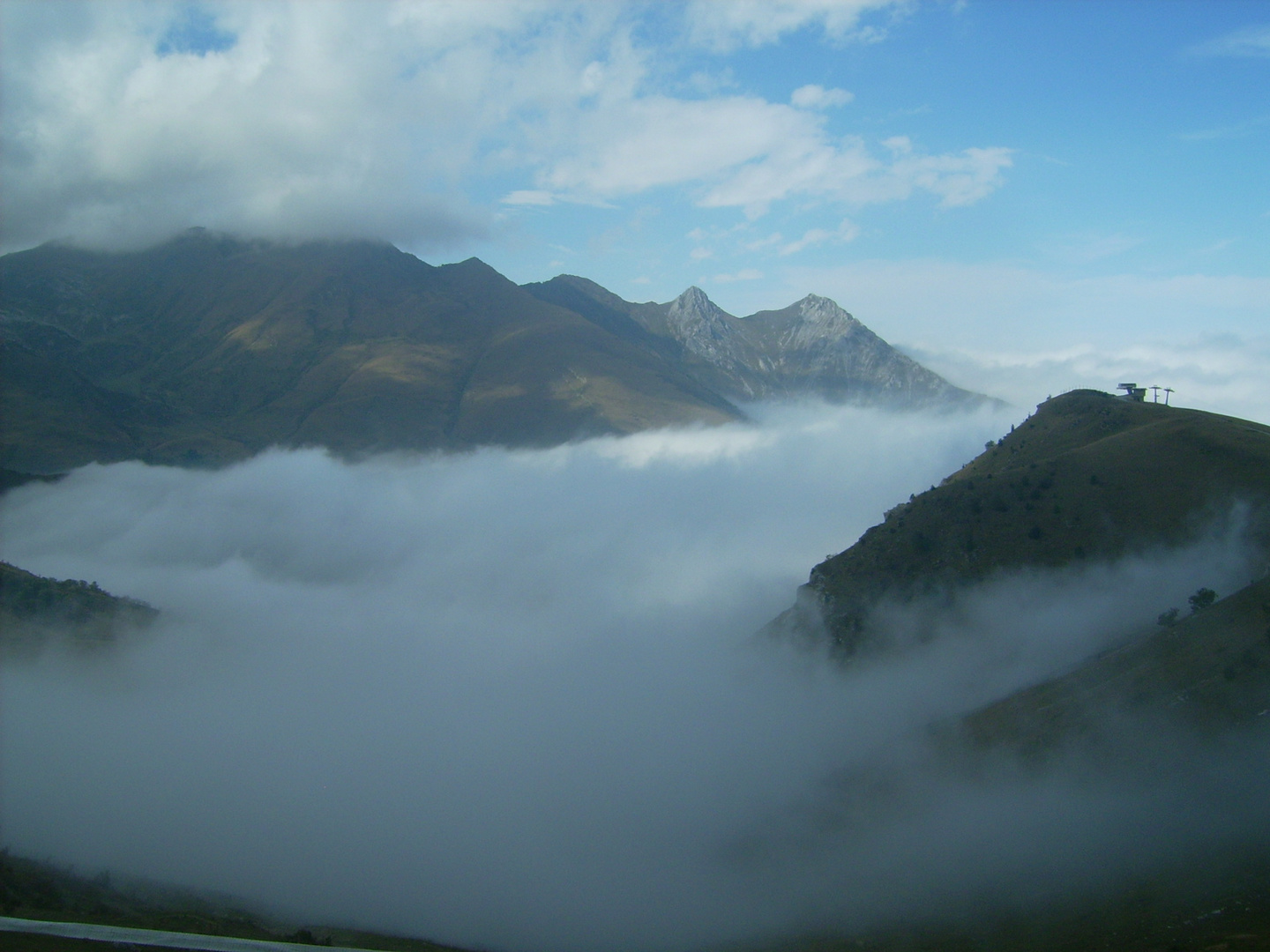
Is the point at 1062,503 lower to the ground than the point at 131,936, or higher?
higher

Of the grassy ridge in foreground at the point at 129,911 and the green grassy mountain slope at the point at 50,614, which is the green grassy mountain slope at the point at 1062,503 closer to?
the grassy ridge in foreground at the point at 129,911

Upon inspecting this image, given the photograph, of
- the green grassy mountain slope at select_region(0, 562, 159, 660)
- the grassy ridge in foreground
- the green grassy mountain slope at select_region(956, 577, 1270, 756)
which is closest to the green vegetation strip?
the grassy ridge in foreground

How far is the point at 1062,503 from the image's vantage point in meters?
102

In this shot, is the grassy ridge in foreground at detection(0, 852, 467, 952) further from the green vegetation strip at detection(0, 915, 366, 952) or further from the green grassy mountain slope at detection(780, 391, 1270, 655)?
the green grassy mountain slope at detection(780, 391, 1270, 655)

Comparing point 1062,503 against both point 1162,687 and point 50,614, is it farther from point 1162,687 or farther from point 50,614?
point 50,614

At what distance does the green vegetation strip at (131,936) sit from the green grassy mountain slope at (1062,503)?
8351 cm

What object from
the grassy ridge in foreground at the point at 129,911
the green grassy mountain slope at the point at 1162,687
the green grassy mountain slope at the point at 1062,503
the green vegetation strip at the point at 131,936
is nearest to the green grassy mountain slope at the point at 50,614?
the grassy ridge in foreground at the point at 129,911

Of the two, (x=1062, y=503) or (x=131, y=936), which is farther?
(x=1062, y=503)

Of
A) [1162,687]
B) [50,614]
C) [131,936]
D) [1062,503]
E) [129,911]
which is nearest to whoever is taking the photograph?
[131,936]

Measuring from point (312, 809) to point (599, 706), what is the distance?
240ft

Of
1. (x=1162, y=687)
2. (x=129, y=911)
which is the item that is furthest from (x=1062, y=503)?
(x=129, y=911)

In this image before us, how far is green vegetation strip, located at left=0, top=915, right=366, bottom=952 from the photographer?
46.8 m

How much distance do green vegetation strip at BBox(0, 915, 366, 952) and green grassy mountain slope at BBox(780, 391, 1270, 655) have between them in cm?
8351

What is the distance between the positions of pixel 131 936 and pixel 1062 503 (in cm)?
10086
